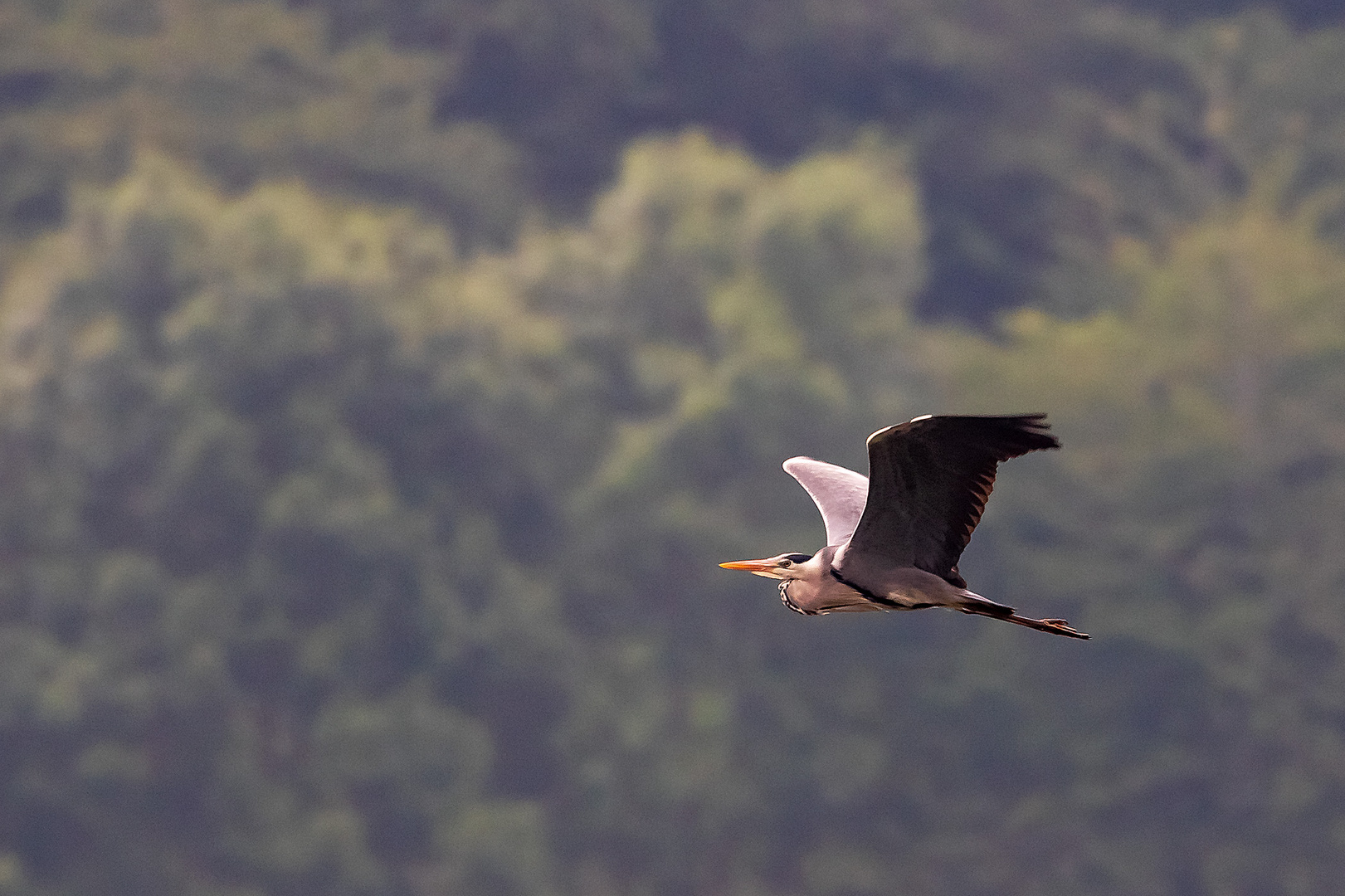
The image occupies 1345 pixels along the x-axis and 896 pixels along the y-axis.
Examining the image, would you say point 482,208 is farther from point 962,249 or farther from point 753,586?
point 753,586

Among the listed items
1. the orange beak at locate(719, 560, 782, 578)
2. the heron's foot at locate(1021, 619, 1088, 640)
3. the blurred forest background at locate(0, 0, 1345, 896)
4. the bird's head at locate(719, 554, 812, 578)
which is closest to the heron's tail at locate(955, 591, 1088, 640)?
the heron's foot at locate(1021, 619, 1088, 640)

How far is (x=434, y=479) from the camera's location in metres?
30.6

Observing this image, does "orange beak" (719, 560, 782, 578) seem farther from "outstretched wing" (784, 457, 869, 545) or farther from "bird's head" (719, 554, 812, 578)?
"outstretched wing" (784, 457, 869, 545)

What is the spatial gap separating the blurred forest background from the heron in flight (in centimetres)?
2245

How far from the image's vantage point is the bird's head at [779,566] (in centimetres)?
642

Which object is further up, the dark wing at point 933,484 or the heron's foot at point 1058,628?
the dark wing at point 933,484

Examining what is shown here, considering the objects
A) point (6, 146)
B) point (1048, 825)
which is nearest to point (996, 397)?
point (1048, 825)

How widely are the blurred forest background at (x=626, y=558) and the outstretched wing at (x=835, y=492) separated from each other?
21454 millimetres

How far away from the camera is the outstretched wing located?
6719 mm

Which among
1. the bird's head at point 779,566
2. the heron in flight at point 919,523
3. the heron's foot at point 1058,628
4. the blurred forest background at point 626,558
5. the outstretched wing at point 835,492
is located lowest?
the heron's foot at point 1058,628

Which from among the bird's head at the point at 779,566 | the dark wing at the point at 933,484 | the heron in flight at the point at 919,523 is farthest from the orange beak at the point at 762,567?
the dark wing at the point at 933,484

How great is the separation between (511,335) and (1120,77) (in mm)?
15770

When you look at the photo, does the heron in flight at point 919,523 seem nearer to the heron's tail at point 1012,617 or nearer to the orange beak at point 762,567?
the heron's tail at point 1012,617

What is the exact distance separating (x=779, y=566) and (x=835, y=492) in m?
0.56
